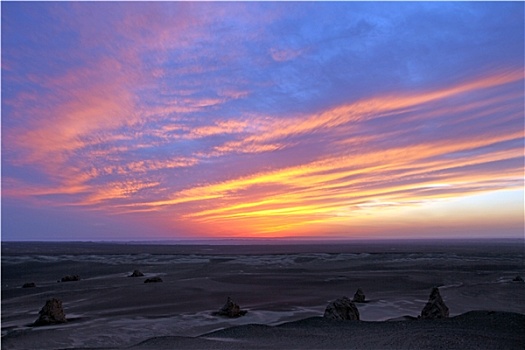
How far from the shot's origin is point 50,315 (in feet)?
63.9

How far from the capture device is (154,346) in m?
13.2

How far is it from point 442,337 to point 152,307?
17.4 meters

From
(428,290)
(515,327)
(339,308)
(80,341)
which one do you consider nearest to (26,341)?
(80,341)

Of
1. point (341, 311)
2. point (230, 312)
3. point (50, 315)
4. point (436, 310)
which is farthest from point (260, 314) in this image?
point (50, 315)

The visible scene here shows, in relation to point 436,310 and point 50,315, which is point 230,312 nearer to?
point 50,315

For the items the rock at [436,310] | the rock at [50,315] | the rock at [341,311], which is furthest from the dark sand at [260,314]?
the rock at [436,310]

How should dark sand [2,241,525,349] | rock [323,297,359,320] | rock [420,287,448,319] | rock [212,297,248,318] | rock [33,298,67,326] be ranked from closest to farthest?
1. dark sand [2,241,525,349]
2. rock [323,297,359,320]
3. rock [420,287,448,319]
4. rock [33,298,67,326]
5. rock [212,297,248,318]

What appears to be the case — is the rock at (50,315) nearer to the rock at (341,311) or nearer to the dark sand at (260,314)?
the dark sand at (260,314)

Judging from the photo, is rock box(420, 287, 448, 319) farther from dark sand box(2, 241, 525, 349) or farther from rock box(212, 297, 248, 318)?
rock box(212, 297, 248, 318)

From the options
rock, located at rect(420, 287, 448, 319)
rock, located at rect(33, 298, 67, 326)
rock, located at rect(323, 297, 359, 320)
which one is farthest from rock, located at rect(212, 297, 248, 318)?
rock, located at rect(420, 287, 448, 319)

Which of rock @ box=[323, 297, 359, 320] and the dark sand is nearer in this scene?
the dark sand

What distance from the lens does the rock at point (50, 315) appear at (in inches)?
760

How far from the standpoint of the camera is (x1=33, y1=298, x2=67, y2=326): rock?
760 inches

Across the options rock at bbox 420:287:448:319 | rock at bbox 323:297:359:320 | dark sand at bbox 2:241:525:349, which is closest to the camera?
dark sand at bbox 2:241:525:349
